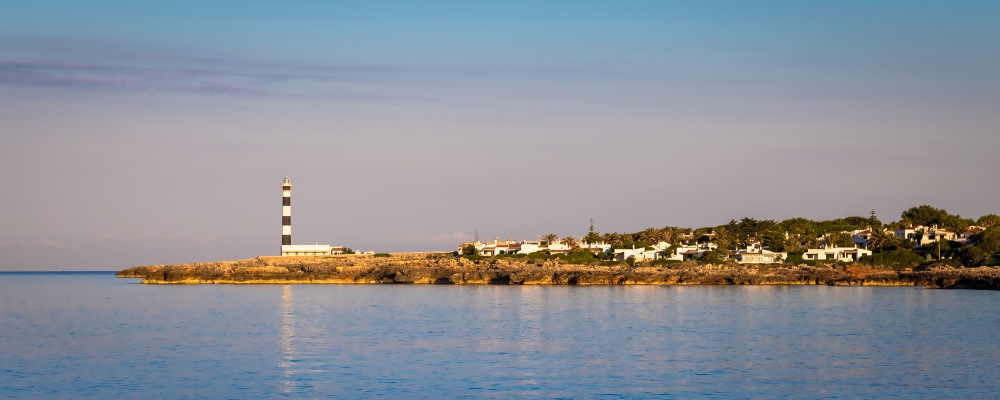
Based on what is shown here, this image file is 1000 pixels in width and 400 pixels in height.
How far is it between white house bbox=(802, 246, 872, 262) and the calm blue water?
49.5 m

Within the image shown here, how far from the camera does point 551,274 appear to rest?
3686 inches

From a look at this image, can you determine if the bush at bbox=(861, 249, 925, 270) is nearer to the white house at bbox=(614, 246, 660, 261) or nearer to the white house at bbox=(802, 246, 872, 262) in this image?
the white house at bbox=(802, 246, 872, 262)

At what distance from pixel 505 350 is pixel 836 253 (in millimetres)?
85767

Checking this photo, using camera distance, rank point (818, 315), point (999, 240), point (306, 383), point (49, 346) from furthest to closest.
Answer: point (999, 240), point (818, 315), point (49, 346), point (306, 383)

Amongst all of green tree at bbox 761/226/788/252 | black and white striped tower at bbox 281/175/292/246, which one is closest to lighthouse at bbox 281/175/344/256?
black and white striped tower at bbox 281/175/292/246

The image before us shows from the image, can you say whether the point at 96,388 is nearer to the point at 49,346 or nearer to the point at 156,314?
the point at 49,346

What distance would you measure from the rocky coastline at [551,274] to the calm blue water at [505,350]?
99.7 feet

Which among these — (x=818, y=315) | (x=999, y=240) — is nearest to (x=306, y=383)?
(x=818, y=315)

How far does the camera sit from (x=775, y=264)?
342 feet

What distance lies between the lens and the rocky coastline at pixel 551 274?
91.1 metres

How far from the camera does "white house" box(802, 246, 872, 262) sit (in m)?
110

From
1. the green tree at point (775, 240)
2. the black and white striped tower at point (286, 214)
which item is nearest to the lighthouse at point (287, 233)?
the black and white striped tower at point (286, 214)

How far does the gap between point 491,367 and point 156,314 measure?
30733 millimetres

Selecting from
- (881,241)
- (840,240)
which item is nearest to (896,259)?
(881,241)
